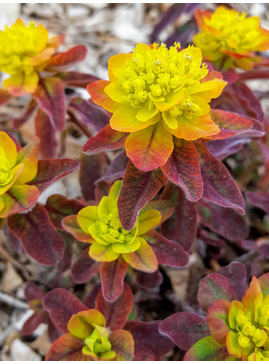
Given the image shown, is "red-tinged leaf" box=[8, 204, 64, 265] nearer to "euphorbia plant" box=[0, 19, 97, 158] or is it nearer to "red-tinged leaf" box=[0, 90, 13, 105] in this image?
"euphorbia plant" box=[0, 19, 97, 158]

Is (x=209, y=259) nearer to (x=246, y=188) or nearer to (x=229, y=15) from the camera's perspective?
(x=246, y=188)

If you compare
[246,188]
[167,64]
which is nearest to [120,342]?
[167,64]

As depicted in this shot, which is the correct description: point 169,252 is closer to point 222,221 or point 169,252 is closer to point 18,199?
point 222,221

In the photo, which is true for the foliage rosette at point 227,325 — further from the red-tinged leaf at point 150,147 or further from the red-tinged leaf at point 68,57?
the red-tinged leaf at point 68,57

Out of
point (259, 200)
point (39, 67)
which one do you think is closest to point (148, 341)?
point (259, 200)

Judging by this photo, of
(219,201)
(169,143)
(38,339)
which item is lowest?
(38,339)

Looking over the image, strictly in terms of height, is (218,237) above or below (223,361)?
Result: below
